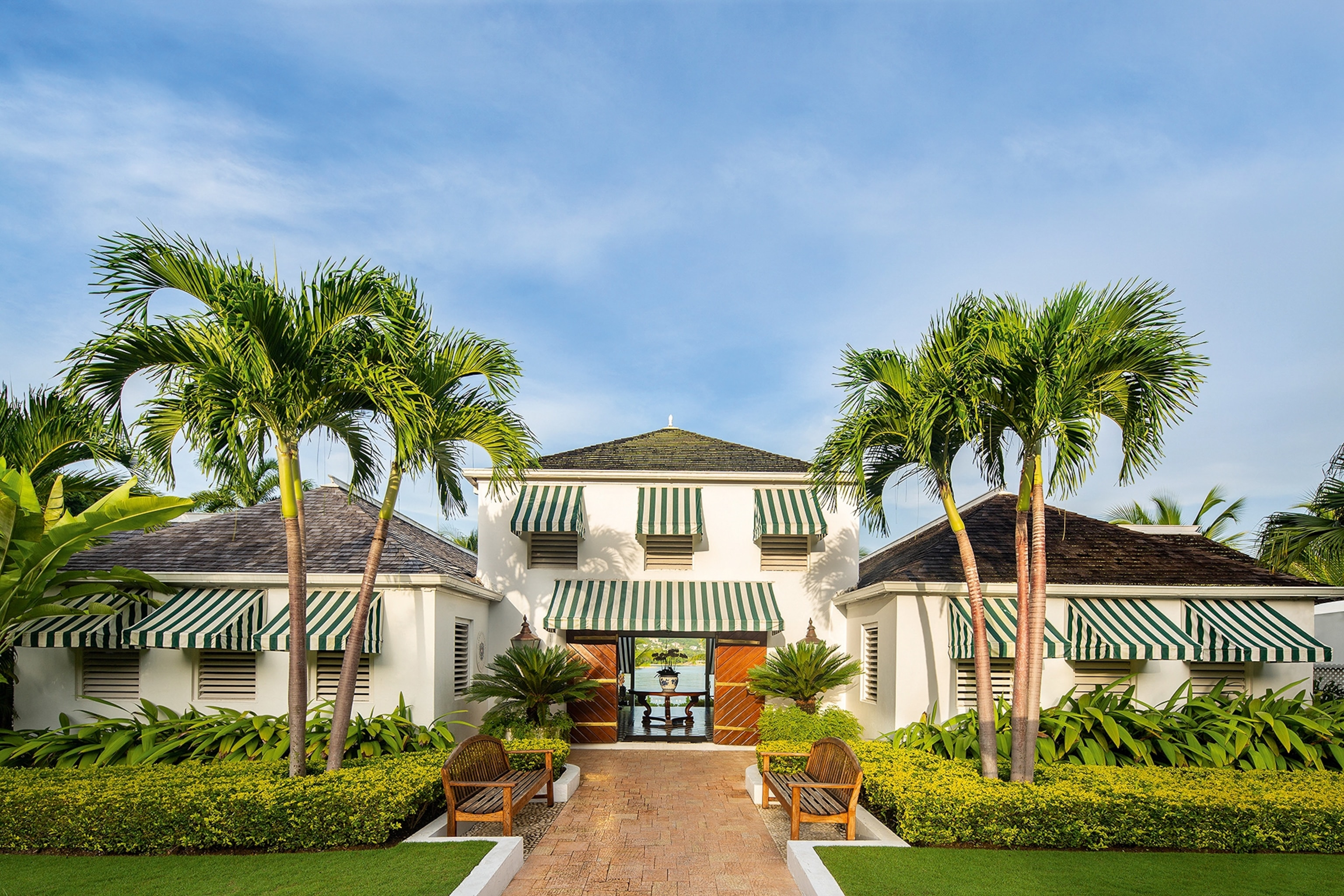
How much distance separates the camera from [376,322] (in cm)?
987

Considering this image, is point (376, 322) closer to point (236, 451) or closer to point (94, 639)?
point (236, 451)

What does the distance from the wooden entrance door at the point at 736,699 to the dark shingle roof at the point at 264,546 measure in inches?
242

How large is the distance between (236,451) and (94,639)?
21.8 ft

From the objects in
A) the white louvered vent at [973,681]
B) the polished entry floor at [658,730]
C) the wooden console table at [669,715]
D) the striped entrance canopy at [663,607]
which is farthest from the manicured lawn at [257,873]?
the wooden console table at [669,715]

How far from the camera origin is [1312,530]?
1228cm

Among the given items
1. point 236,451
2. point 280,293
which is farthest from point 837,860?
point 280,293

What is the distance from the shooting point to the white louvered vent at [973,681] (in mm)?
13531

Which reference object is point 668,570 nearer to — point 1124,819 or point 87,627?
point 1124,819

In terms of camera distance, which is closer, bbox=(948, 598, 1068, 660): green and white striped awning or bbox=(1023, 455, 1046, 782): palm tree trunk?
bbox=(1023, 455, 1046, 782): palm tree trunk

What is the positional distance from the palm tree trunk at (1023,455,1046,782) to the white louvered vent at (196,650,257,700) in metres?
12.6

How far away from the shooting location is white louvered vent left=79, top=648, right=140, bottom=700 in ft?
45.3

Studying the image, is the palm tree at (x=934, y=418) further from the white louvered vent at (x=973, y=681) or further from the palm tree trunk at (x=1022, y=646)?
the white louvered vent at (x=973, y=681)

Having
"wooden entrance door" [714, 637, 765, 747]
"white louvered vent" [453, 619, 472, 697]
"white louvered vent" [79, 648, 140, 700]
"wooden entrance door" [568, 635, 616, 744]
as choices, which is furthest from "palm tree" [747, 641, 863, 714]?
"white louvered vent" [79, 648, 140, 700]

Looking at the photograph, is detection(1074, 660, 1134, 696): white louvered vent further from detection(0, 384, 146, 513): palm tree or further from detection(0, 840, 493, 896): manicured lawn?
detection(0, 384, 146, 513): palm tree
